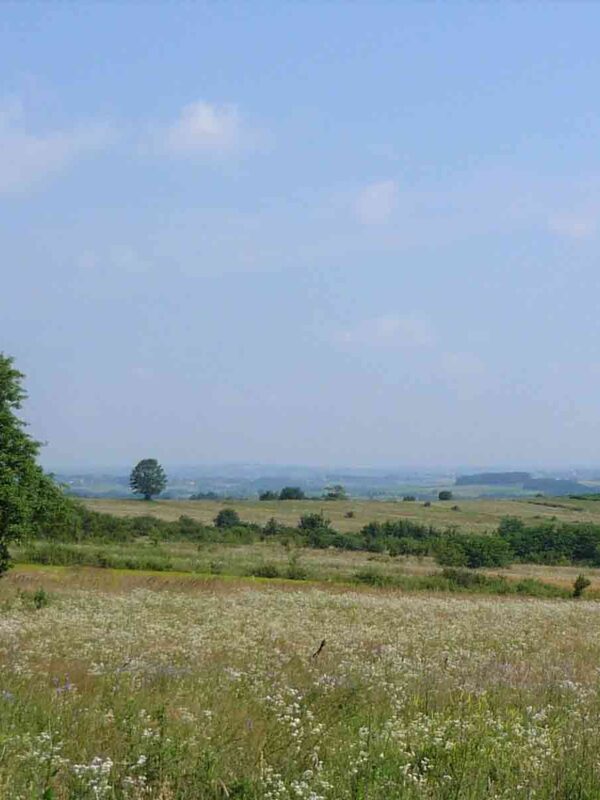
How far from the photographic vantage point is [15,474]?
28.1 meters

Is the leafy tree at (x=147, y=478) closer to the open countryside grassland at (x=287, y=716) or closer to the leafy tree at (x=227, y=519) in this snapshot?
the leafy tree at (x=227, y=519)

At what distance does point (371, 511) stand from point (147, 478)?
38192 millimetres

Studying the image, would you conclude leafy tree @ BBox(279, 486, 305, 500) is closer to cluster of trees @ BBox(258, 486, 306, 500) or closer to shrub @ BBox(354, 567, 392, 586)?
cluster of trees @ BBox(258, 486, 306, 500)

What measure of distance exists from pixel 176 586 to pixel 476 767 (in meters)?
28.0

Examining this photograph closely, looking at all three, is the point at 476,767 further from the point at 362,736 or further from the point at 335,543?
the point at 335,543

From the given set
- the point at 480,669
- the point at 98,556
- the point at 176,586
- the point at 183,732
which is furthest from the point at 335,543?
the point at 183,732

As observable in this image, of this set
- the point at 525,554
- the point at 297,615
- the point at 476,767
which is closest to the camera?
the point at 476,767

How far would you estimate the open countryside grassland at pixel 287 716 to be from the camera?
5574 mm

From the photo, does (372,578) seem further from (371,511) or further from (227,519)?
(371,511)

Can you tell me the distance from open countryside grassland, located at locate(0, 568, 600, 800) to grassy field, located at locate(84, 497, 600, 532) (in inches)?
2883

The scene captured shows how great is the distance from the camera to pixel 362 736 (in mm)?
6691

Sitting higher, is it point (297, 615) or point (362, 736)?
point (362, 736)

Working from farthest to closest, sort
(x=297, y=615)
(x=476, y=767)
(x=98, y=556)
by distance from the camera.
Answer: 1. (x=98, y=556)
2. (x=297, y=615)
3. (x=476, y=767)

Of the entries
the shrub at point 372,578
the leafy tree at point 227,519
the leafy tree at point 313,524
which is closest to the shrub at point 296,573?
the shrub at point 372,578
